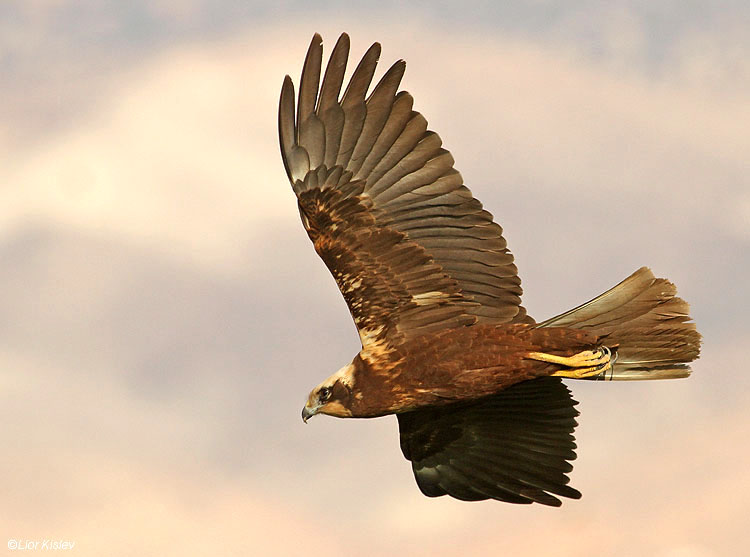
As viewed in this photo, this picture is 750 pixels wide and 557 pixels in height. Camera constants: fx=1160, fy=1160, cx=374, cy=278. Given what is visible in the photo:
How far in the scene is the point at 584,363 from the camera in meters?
9.64

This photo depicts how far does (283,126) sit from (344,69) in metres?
0.73

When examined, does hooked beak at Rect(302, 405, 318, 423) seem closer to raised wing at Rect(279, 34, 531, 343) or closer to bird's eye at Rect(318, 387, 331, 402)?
bird's eye at Rect(318, 387, 331, 402)

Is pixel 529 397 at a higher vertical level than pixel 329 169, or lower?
lower

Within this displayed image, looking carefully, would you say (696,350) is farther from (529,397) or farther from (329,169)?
(329,169)

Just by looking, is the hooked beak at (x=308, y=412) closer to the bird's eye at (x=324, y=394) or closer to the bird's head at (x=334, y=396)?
the bird's head at (x=334, y=396)

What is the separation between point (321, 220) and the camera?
9.99 m

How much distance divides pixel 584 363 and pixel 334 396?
84.4 inches

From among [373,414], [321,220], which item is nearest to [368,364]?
[373,414]

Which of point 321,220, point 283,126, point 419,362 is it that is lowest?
point 419,362

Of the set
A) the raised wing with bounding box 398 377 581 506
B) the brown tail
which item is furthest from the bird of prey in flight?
the raised wing with bounding box 398 377 581 506

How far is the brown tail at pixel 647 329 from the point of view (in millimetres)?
9766

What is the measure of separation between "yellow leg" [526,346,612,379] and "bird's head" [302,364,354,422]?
156cm

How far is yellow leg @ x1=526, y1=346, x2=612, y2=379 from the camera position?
9602 millimetres

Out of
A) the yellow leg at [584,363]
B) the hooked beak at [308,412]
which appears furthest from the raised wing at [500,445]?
the hooked beak at [308,412]
